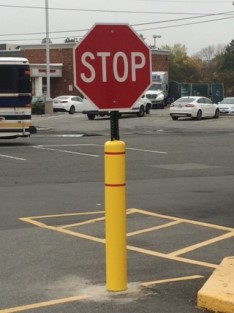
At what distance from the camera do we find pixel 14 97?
72.0ft

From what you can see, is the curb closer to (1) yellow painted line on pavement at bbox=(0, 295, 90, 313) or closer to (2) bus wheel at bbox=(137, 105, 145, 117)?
(1) yellow painted line on pavement at bbox=(0, 295, 90, 313)

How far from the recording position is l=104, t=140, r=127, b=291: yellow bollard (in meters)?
5.50

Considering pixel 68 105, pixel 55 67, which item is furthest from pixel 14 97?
pixel 55 67

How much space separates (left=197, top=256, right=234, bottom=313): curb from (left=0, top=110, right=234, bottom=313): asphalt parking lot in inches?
4.1

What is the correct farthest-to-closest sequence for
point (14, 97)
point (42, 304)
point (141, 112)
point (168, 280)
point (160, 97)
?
point (160, 97) < point (141, 112) < point (14, 97) < point (168, 280) < point (42, 304)

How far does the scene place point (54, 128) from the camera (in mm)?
34312

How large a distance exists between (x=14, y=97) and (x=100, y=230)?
45.9 ft

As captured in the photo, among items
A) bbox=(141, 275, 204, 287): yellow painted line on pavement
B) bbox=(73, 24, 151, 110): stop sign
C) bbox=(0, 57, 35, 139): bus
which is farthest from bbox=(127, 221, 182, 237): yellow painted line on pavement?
Result: bbox=(0, 57, 35, 139): bus

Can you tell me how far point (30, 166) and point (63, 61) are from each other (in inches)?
2040

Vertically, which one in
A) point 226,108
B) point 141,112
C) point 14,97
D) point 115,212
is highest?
point 14,97

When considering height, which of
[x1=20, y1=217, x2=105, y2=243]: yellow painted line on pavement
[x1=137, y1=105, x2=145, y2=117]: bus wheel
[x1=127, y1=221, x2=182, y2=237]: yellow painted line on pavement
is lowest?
[x1=127, y1=221, x2=182, y2=237]: yellow painted line on pavement

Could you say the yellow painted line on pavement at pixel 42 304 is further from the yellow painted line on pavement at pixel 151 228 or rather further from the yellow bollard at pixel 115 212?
the yellow painted line on pavement at pixel 151 228

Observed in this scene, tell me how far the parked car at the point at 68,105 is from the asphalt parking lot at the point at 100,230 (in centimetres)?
3334

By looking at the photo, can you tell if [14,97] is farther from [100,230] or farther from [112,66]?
[112,66]
